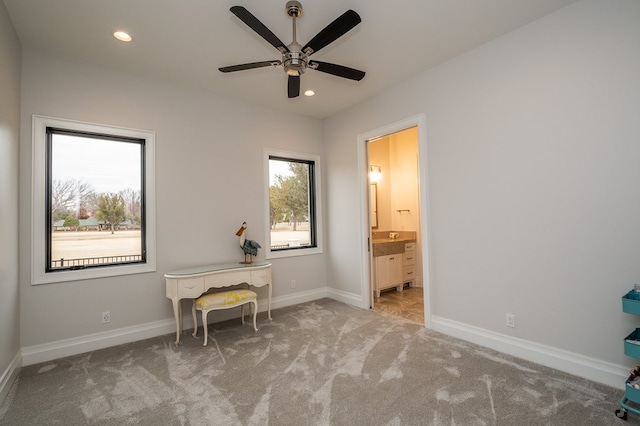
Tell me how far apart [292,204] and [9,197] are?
3.11m

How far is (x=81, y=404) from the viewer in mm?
2164

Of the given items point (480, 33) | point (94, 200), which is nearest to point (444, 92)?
point (480, 33)

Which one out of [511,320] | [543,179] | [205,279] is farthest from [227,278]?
[543,179]

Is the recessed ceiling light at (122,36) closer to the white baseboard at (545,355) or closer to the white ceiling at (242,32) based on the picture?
the white ceiling at (242,32)

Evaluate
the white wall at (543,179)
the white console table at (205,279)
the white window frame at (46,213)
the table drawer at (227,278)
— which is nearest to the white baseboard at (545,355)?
the white wall at (543,179)

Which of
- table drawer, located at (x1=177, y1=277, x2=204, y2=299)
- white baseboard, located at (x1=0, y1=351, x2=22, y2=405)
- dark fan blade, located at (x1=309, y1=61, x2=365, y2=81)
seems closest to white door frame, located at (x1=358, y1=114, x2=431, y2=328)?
dark fan blade, located at (x1=309, y1=61, x2=365, y2=81)

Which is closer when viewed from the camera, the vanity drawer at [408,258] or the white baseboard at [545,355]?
the white baseboard at [545,355]

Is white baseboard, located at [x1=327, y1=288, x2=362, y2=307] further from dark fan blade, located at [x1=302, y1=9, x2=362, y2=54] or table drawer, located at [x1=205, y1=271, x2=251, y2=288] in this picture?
dark fan blade, located at [x1=302, y1=9, x2=362, y2=54]

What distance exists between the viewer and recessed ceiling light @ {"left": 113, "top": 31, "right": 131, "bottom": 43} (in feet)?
8.89

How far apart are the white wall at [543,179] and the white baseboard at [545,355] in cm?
6

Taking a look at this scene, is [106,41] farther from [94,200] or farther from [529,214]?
[529,214]

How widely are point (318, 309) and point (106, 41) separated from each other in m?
3.84

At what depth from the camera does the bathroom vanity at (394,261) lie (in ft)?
15.8

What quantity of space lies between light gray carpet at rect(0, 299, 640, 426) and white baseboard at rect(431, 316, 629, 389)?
99mm
